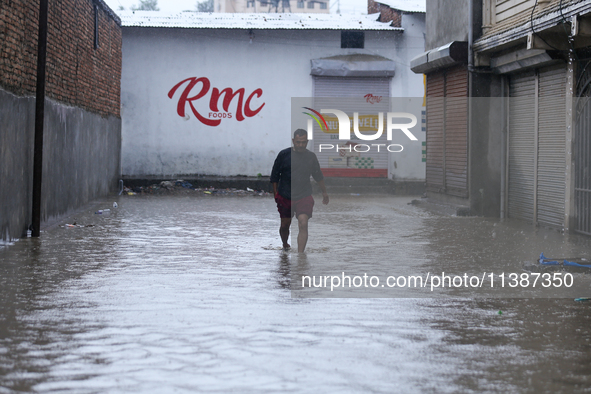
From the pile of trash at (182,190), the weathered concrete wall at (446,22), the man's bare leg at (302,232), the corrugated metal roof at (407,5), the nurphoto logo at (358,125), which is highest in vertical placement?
the corrugated metal roof at (407,5)

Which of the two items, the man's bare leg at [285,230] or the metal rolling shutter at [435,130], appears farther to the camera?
the metal rolling shutter at [435,130]

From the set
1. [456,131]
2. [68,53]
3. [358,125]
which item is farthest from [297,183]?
[358,125]

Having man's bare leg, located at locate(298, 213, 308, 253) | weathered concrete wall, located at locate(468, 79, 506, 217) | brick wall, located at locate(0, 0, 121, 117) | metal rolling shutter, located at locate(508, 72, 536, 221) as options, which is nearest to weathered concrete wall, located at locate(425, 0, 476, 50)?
weathered concrete wall, located at locate(468, 79, 506, 217)

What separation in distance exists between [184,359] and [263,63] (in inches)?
809

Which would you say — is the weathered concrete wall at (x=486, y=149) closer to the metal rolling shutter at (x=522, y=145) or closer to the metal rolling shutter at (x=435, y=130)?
the metal rolling shutter at (x=522, y=145)

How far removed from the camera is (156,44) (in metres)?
24.5

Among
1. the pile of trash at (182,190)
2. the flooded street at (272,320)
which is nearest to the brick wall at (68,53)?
the pile of trash at (182,190)

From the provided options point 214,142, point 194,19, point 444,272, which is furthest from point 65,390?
point 194,19

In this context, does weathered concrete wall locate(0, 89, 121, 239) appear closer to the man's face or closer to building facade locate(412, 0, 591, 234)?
the man's face

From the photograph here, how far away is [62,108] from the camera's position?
14867 millimetres

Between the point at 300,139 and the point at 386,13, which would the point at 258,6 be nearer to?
the point at 386,13

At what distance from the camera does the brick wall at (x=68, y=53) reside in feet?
36.7

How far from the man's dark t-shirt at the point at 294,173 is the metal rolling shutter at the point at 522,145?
20.9ft

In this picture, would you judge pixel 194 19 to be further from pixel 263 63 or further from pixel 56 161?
pixel 56 161
